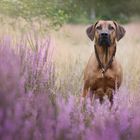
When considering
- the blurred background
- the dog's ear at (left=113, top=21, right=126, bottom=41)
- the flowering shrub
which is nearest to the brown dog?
the dog's ear at (left=113, top=21, right=126, bottom=41)

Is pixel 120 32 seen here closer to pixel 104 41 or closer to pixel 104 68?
pixel 104 41

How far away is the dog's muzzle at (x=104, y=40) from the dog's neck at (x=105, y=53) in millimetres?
109

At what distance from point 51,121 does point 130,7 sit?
18.2 feet

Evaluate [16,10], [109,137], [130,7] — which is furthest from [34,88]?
[130,7]

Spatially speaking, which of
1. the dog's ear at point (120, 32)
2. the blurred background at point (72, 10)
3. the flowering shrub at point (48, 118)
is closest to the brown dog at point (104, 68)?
the dog's ear at point (120, 32)

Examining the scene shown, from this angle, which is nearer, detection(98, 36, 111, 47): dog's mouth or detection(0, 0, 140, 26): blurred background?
detection(98, 36, 111, 47): dog's mouth

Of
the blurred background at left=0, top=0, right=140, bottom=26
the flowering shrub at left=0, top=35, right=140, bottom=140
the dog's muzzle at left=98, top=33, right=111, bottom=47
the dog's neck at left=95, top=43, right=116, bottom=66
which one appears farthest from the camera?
the blurred background at left=0, top=0, right=140, bottom=26

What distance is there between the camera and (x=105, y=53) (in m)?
5.02

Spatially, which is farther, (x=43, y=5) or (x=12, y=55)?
(x=43, y=5)

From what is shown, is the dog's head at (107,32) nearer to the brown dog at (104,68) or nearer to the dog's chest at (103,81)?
the brown dog at (104,68)

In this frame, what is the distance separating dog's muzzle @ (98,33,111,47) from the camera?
4746mm

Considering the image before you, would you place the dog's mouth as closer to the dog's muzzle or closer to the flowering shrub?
the dog's muzzle

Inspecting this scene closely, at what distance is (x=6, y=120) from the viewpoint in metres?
2.07

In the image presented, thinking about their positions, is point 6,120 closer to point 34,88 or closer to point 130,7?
point 34,88
